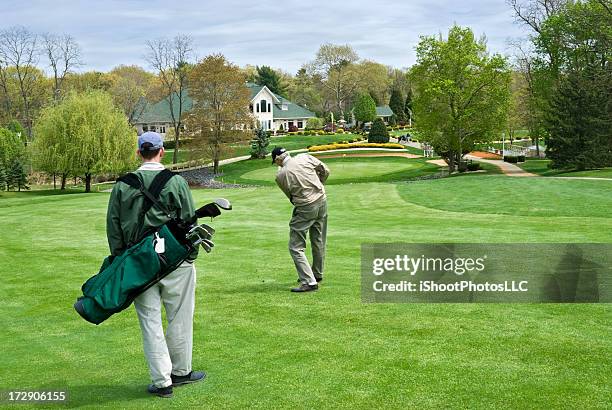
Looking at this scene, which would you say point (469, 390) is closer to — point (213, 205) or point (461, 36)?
point (213, 205)

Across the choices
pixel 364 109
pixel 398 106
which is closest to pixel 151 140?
pixel 364 109

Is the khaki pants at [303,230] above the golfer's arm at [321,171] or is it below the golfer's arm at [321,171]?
below

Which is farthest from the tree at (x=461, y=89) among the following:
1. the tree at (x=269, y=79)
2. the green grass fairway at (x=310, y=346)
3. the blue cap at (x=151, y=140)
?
the tree at (x=269, y=79)

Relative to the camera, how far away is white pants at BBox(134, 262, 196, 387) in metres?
6.05

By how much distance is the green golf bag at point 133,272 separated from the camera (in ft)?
19.1

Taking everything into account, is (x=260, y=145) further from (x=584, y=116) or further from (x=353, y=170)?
(x=584, y=116)

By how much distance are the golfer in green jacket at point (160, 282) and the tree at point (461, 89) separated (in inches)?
2032

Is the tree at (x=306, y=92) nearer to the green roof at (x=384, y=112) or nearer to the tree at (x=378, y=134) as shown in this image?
the green roof at (x=384, y=112)

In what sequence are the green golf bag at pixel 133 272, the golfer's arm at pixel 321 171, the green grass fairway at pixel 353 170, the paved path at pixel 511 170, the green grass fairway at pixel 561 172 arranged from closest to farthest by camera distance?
1. the green golf bag at pixel 133 272
2. the golfer's arm at pixel 321 171
3. the green grass fairway at pixel 561 172
4. the paved path at pixel 511 170
5. the green grass fairway at pixel 353 170

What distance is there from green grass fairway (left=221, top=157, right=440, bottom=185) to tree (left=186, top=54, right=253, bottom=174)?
336 cm

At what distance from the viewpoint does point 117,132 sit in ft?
181

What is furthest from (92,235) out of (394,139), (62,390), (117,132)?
(394,139)

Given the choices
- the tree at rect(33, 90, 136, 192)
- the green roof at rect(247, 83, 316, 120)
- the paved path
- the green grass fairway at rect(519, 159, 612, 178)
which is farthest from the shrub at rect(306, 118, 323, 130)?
the tree at rect(33, 90, 136, 192)

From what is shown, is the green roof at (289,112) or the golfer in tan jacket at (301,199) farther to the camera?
the green roof at (289,112)
